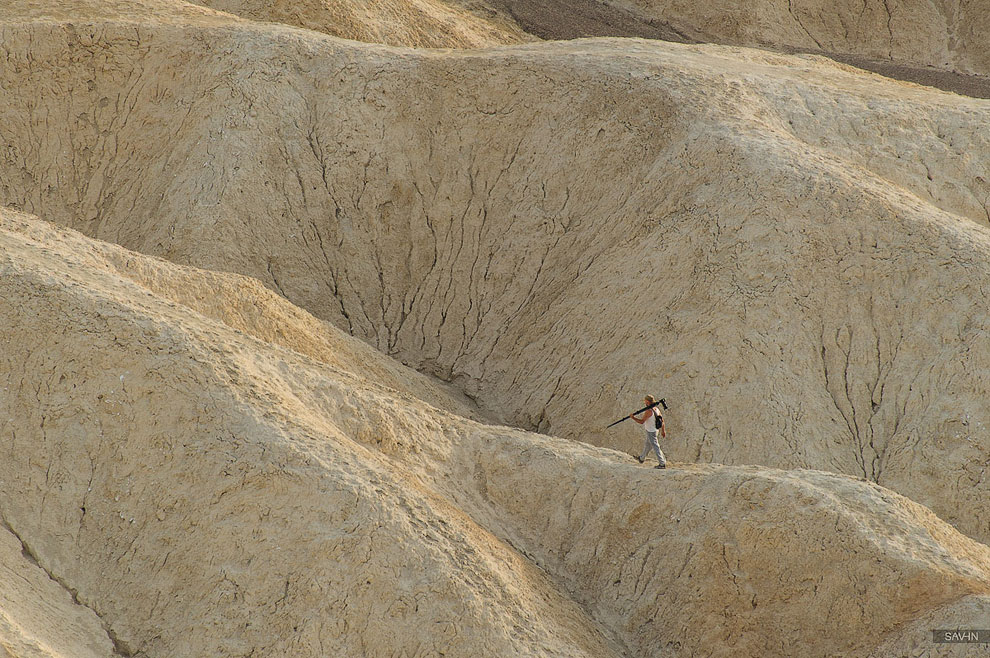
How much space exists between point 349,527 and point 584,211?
11.1 metres

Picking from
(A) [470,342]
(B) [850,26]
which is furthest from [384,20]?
(B) [850,26]

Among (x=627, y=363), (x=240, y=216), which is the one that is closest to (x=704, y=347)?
(x=627, y=363)

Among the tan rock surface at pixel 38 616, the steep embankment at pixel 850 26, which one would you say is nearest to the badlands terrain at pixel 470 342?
the tan rock surface at pixel 38 616

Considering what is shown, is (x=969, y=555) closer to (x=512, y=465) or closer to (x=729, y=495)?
(x=729, y=495)

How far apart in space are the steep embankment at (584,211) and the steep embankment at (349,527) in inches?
189

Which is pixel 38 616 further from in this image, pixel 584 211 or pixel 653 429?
pixel 584 211

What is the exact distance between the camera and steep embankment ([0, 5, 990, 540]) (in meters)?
18.1

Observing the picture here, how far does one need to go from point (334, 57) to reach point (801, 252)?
11.0 m

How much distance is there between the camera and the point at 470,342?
21.6 meters

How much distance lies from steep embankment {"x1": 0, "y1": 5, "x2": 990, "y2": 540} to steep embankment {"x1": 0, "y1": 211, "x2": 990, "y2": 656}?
4.81 metres

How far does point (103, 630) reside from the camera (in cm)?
1146

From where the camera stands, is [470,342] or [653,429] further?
[470,342]

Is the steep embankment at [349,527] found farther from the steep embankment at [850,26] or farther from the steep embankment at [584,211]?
the steep embankment at [850,26]

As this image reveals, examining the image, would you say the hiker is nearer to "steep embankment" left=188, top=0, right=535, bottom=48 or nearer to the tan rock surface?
the tan rock surface
